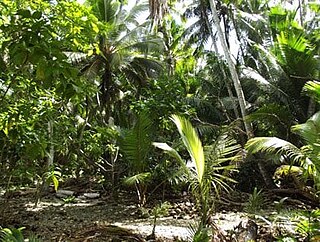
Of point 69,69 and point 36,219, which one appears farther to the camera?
point 36,219

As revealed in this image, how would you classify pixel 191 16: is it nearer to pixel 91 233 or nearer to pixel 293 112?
pixel 293 112

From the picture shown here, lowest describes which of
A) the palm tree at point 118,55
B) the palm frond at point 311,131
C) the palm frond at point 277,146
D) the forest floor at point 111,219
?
the forest floor at point 111,219

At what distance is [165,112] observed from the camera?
838cm

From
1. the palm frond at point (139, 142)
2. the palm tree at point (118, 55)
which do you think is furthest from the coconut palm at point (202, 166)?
the palm tree at point (118, 55)

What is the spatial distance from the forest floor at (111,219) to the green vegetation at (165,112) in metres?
0.24

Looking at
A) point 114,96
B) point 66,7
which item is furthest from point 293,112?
point 66,7

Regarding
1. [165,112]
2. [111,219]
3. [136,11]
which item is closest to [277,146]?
[165,112]

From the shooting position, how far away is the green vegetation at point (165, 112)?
11.6ft

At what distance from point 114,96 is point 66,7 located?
9.18 meters

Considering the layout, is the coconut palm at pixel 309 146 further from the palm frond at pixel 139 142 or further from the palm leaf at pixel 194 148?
the palm frond at pixel 139 142

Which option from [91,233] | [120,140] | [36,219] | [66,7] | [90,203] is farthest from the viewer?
[90,203]

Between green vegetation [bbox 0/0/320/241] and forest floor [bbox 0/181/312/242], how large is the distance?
9.4 inches

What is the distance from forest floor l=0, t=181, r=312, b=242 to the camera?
5.28 meters

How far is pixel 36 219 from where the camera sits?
7223 mm
